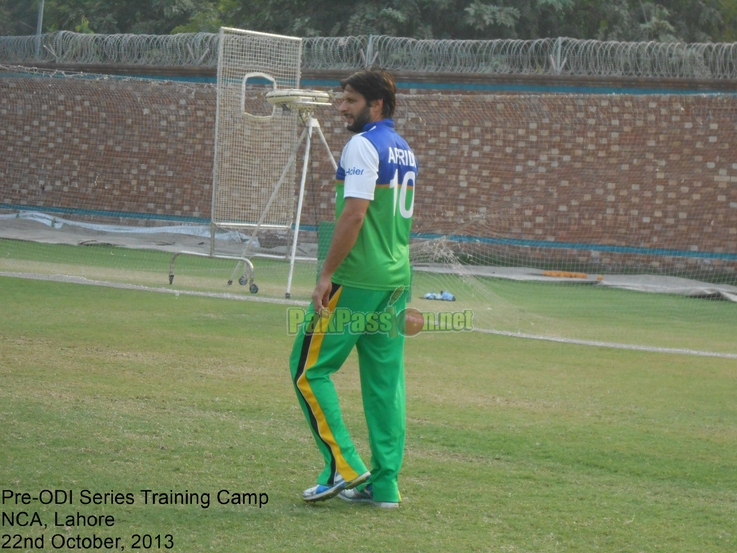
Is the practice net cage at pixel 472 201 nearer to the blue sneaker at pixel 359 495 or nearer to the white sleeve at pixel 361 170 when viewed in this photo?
the blue sneaker at pixel 359 495

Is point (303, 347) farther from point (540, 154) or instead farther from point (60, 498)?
point (540, 154)

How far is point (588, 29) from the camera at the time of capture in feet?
73.6

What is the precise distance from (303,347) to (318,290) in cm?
27

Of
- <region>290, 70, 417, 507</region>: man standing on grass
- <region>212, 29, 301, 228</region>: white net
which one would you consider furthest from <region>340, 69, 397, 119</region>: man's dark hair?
<region>212, 29, 301, 228</region>: white net

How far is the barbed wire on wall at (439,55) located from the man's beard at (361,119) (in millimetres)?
11692

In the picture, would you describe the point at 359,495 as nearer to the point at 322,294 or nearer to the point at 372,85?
the point at 322,294

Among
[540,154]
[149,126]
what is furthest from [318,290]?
[149,126]

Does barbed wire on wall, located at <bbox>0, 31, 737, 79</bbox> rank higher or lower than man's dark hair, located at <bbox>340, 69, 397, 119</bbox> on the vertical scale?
higher

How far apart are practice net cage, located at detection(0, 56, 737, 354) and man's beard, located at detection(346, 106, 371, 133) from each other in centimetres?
658

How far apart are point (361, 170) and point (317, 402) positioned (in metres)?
0.97

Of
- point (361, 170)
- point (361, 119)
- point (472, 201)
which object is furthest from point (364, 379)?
point (472, 201)

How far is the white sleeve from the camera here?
390 cm

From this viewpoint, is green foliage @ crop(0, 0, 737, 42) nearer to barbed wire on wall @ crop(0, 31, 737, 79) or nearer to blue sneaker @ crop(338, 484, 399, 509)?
barbed wire on wall @ crop(0, 31, 737, 79)

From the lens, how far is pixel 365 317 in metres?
4.02
